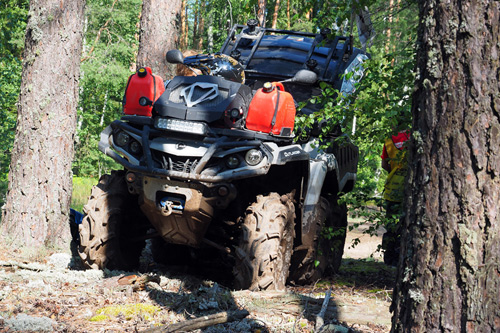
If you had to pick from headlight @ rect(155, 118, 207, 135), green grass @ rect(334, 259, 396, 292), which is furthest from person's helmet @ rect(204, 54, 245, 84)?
green grass @ rect(334, 259, 396, 292)

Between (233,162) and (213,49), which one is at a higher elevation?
(213,49)

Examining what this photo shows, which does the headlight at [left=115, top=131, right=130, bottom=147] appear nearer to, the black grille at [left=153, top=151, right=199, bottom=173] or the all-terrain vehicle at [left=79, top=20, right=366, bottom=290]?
the all-terrain vehicle at [left=79, top=20, right=366, bottom=290]

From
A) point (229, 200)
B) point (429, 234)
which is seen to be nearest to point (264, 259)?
point (229, 200)

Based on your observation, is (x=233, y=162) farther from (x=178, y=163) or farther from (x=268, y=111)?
(x=268, y=111)

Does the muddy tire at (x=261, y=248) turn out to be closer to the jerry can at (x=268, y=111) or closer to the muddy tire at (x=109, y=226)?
the jerry can at (x=268, y=111)

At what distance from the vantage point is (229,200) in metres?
5.75

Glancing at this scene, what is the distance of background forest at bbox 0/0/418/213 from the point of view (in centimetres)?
588

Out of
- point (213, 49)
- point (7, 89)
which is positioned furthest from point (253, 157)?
point (213, 49)

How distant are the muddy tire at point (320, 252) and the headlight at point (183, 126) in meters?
1.75

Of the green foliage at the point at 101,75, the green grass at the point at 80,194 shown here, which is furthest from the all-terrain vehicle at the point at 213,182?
the green foliage at the point at 101,75

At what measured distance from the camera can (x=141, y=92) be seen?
248 inches

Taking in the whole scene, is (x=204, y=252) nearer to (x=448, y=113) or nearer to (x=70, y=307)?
(x=70, y=307)

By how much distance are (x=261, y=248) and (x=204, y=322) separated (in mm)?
1447

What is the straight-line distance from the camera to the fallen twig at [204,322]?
13.2 ft
